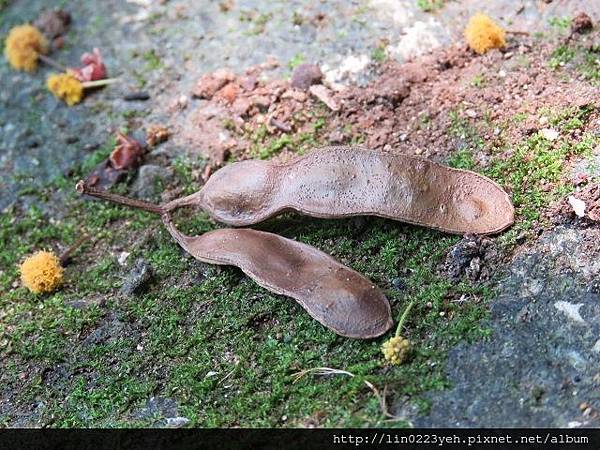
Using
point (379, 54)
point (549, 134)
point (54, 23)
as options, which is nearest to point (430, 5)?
point (379, 54)

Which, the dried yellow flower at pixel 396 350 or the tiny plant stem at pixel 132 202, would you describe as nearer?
the dried yellow flower at pixel 396 350

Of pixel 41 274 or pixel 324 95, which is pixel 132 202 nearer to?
pixel 41 274

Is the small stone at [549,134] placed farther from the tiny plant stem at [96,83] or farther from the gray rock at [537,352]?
the tiny plant stem at [96,83]

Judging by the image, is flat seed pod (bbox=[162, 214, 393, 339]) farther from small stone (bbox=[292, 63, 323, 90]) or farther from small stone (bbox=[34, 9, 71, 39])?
small stone (bbox=[34, 9, 71, 39])

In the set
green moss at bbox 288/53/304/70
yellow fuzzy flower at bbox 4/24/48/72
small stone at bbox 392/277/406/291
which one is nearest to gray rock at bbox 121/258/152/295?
small stone at bbox 392/277/406/291

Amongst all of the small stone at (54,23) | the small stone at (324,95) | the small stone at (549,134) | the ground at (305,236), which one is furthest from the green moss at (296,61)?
the small stone at (54,23)

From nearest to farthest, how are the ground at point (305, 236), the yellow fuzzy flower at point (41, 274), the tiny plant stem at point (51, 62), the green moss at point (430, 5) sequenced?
the ground at point (305, 236)
the yellow fuzzy flower at point (41, 274)
the green moss at point (430, 5)
the tiny plant stem at point (51, 62)

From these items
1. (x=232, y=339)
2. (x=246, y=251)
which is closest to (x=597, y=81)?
(x=246, y=251)
